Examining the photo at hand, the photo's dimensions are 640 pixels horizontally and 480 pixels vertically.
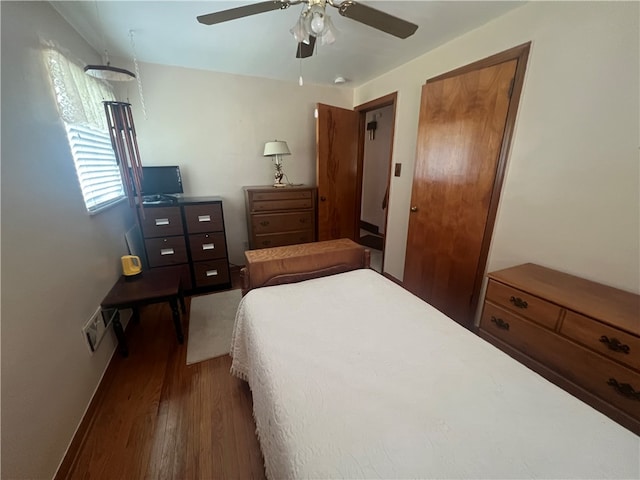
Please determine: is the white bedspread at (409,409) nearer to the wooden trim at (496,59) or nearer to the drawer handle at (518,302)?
the drawer handle at (518,302)

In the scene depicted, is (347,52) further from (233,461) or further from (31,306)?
(233,461)

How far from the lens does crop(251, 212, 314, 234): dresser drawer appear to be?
110 inches

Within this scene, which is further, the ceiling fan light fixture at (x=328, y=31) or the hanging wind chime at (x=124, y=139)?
the hanging wind chime at (x=124, y=139)

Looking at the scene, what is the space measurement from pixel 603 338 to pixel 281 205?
259 cm

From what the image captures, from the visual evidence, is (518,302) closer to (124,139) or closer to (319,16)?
(319,16)

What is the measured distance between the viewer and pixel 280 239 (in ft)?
9.65

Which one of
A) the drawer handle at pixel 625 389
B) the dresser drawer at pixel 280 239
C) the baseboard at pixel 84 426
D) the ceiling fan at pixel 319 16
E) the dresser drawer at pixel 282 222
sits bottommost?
the baseboard at pixel 84 426

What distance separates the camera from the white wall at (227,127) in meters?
2.58

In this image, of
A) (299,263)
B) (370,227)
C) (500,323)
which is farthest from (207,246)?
(370,227)

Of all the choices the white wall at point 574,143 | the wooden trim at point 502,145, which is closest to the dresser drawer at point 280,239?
the wooden trim at point 502,145

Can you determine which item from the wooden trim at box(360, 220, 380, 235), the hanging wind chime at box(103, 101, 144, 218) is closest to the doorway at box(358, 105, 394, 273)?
the wooden trim at box(360, 220, 380, 235)

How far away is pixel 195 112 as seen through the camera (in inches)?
106

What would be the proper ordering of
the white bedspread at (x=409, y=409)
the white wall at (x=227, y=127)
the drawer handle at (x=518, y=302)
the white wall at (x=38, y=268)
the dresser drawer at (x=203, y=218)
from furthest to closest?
the white wall at (x=227, y=127), the dresser drawer at (x=203, y=218), the drawer handle at (x=518, y=302), the white wall at (x=38, y=268), the white bedspread at (x=409, y=409)

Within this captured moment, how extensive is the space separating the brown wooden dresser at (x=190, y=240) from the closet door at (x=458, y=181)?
200 cm
